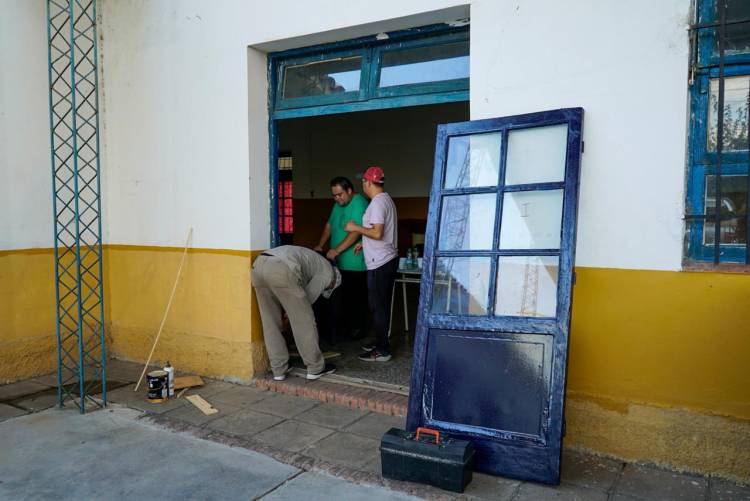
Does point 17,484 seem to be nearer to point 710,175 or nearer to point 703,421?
point 703,421

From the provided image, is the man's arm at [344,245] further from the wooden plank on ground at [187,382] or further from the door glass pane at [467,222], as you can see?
the door glass pane at [467,222]

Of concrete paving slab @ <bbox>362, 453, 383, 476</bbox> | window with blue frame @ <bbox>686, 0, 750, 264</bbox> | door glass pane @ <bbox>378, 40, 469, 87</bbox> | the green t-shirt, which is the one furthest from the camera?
the green t-shirt

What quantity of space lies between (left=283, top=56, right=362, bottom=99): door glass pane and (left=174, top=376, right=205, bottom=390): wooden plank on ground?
260 cm

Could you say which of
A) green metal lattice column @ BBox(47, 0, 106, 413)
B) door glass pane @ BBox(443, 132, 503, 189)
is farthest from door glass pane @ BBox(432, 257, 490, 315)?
green metal lattice column @ BBox(47, 0, 106, 413)

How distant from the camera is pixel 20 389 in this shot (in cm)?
490

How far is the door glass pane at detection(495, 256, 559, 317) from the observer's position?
3.21 metres

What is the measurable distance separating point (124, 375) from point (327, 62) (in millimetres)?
3450

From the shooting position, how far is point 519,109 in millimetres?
3617

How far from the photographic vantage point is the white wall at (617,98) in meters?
3.18

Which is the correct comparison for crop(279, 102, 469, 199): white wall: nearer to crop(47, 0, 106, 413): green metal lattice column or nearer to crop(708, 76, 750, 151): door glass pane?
crop(47, 0, 106, 413): green metal lattice column

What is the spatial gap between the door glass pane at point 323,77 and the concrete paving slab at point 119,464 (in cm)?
290

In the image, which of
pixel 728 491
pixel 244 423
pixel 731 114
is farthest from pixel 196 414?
pixel 731 114

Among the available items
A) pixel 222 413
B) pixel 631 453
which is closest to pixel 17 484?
pixel 222 413

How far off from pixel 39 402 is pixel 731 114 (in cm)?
532
